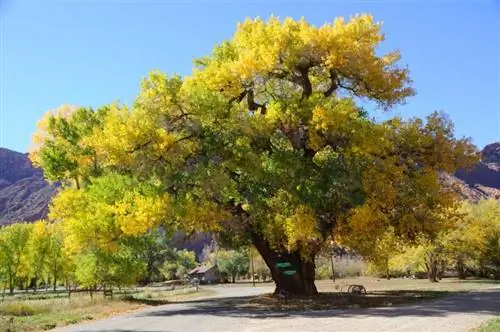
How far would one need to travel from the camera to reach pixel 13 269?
70000 millimetres

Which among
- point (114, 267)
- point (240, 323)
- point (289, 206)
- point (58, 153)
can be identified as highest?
point (58, 153)

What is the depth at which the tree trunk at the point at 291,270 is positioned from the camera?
28.6m

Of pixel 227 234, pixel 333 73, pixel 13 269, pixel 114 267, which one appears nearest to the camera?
pixel 333 73

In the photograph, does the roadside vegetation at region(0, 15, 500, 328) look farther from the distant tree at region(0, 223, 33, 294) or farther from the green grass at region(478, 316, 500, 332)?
the distant tree at region(0, 223, 33, 294)

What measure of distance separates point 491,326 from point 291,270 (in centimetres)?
Result: 1488

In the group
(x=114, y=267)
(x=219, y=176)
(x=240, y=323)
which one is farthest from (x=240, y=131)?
(x=114, y=267)

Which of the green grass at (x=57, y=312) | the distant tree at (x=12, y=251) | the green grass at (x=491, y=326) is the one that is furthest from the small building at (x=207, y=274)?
the green grass at (x=491, y=326)

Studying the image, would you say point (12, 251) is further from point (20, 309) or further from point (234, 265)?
point (234, 265)

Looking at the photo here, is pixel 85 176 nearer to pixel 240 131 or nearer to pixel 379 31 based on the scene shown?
pixel 240 131

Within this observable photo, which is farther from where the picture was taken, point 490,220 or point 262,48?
point 490,220

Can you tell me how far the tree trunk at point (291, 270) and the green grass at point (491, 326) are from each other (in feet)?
44.8

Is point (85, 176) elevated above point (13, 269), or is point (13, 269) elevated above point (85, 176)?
point (85, 176)

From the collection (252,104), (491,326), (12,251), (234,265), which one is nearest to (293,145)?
(252,104)

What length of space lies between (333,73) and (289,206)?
7.07 meters
